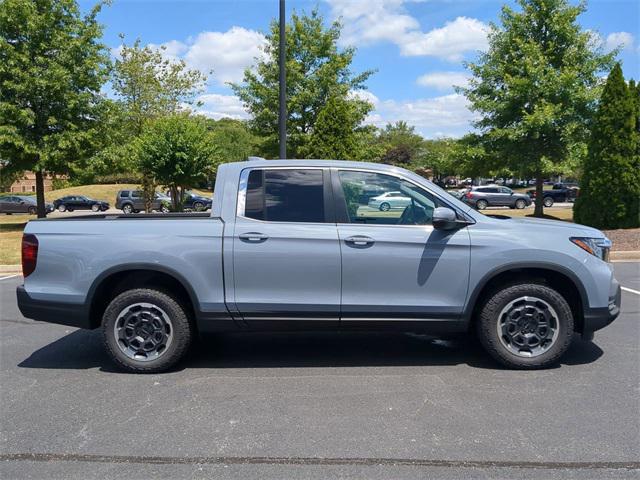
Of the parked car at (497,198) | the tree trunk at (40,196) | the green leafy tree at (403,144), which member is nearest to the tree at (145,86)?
the tree trunk at (40,196)

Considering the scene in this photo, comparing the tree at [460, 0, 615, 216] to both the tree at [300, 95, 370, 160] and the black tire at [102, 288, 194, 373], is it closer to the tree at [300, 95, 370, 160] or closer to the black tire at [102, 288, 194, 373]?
the tree at [300, 95, 370, 160]

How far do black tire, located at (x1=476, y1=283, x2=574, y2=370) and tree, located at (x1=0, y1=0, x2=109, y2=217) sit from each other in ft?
58.9

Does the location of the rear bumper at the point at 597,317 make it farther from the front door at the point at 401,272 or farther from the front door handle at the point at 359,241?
the front door handle at the point at 359,241

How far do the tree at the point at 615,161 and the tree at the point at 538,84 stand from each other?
458 centimetres

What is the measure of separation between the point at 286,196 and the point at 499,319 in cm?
212

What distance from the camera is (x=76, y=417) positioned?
12.8ft

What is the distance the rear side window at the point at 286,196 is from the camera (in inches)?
185

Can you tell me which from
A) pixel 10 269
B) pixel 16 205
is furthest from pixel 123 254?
pixel 16 205

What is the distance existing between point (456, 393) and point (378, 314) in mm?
882

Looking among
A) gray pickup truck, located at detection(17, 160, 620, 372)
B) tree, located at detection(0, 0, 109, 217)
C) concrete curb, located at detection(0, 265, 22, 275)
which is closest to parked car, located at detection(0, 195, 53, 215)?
tree, located at detection(0, 0, 109, 217)

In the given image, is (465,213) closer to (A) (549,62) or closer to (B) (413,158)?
(A) (549,62)

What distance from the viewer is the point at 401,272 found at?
4.57m

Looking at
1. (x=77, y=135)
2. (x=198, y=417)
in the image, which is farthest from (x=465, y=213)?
(x=77, y=135)

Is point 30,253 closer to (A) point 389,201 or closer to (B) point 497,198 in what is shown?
(A) point 389,201
